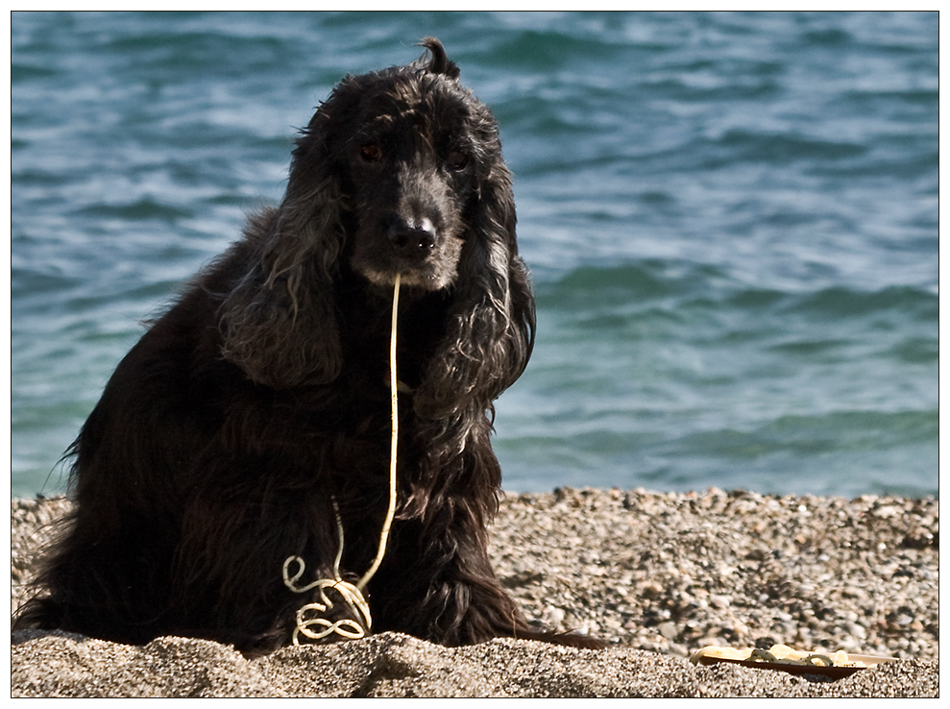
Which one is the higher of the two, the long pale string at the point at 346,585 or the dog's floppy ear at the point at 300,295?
the dog's floppy ear at the point at 300,295

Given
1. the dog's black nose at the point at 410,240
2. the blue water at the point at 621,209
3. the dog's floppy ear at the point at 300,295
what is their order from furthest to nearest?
the blue water at the point at 621,209 < the dog's floppy ear at the point at 300,295 < the dog's black nose at the point at 410,240

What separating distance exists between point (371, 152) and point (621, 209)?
902cm

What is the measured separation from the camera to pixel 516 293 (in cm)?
432

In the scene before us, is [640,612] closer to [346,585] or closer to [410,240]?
[346,585]

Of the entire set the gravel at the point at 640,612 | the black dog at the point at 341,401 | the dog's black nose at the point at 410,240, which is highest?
the dog's black nose at the point at 410,240

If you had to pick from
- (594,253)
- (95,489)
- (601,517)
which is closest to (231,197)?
(594,253)

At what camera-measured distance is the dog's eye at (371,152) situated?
4031mm

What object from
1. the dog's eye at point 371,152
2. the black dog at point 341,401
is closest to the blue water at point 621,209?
the black dog at point 341,401

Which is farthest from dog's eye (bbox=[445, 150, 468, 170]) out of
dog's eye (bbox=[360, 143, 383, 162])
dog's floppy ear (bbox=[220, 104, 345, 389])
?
dog's floppy ear (bbox=[220, 104, 345, 389])

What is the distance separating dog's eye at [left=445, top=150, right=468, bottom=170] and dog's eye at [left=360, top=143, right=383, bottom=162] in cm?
21

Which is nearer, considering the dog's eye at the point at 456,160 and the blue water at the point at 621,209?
the dog's eye at the point at 456,160

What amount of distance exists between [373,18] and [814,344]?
8.13 m

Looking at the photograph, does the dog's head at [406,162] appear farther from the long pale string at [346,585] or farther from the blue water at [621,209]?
the blue water at [621,209]

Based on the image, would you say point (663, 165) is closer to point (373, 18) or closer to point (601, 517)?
point (373, 18)
